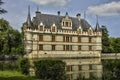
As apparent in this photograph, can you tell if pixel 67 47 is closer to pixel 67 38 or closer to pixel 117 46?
pixel 67 38

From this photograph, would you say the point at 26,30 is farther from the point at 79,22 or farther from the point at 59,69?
the point at 59,69

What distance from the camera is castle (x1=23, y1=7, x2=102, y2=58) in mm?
46938

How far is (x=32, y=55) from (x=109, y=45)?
86.3 ft

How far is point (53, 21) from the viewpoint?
50969 millimetres

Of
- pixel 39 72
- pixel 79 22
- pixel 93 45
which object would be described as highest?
pixel 79 22

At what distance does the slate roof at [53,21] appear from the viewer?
48.9 m

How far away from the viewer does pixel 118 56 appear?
191 feet

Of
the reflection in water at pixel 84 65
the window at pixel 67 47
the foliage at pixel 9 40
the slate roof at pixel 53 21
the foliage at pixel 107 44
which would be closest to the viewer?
the reflection in water at pixel 84 65

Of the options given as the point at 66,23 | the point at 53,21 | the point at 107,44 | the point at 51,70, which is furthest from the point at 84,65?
the point at 51,70

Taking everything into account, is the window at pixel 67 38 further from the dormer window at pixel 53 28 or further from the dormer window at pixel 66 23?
the dormer window at pixel 53 28

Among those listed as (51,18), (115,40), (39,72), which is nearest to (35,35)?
(51,18)

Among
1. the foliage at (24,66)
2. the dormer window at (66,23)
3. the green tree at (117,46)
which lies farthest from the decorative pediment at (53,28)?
the green tree at (117,46)

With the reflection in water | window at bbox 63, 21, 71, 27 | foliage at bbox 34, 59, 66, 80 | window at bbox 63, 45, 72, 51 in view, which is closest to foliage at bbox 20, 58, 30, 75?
foliage at bbox 34, 59, 66, 80

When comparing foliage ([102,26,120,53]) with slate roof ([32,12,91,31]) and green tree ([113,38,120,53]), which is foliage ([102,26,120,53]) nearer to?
green tree ([113,38,120,53])
